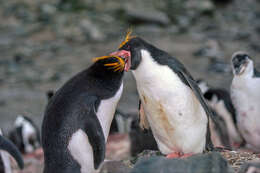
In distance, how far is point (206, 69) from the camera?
11.3 m

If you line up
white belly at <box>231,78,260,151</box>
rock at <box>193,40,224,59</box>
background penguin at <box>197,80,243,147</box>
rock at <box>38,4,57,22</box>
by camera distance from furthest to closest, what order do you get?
1. rock at <box>38,4,57,22</box>
2. rock at <box>193,40,224,59</box>
3. background penguin at <box>197,80,243,147</box>
4. white belly at <box>231,78,260,151</box>

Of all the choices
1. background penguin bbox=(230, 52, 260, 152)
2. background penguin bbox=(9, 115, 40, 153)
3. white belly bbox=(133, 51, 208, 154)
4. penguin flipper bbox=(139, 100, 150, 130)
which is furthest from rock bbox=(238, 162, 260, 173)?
background penguin bbox=(9, 115, 40, 153)

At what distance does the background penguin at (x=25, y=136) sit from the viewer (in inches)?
293

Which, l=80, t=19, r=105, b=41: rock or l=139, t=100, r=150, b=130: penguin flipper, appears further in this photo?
l=80, t=19, r=105, b=41: rock

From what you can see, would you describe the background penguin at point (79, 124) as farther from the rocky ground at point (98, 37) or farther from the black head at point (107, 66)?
the rocky ground at point (98, 37)

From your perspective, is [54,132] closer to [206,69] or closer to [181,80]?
[181,80]

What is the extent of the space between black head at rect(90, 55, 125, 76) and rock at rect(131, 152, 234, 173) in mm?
988

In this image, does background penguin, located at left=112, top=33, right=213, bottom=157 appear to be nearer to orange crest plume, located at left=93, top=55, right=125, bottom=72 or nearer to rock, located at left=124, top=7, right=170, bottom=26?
orange crest plume, located at left=93, top=55, right=125, bottom=72

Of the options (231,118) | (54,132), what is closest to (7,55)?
(231,118)

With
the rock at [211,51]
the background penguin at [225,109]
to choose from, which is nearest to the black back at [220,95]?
the background penguin at [225,109]

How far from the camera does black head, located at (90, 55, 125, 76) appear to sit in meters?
3.64

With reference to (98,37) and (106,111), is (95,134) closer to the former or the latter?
(106,111)

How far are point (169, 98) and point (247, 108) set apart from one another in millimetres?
1797

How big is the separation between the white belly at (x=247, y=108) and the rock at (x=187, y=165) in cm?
234
